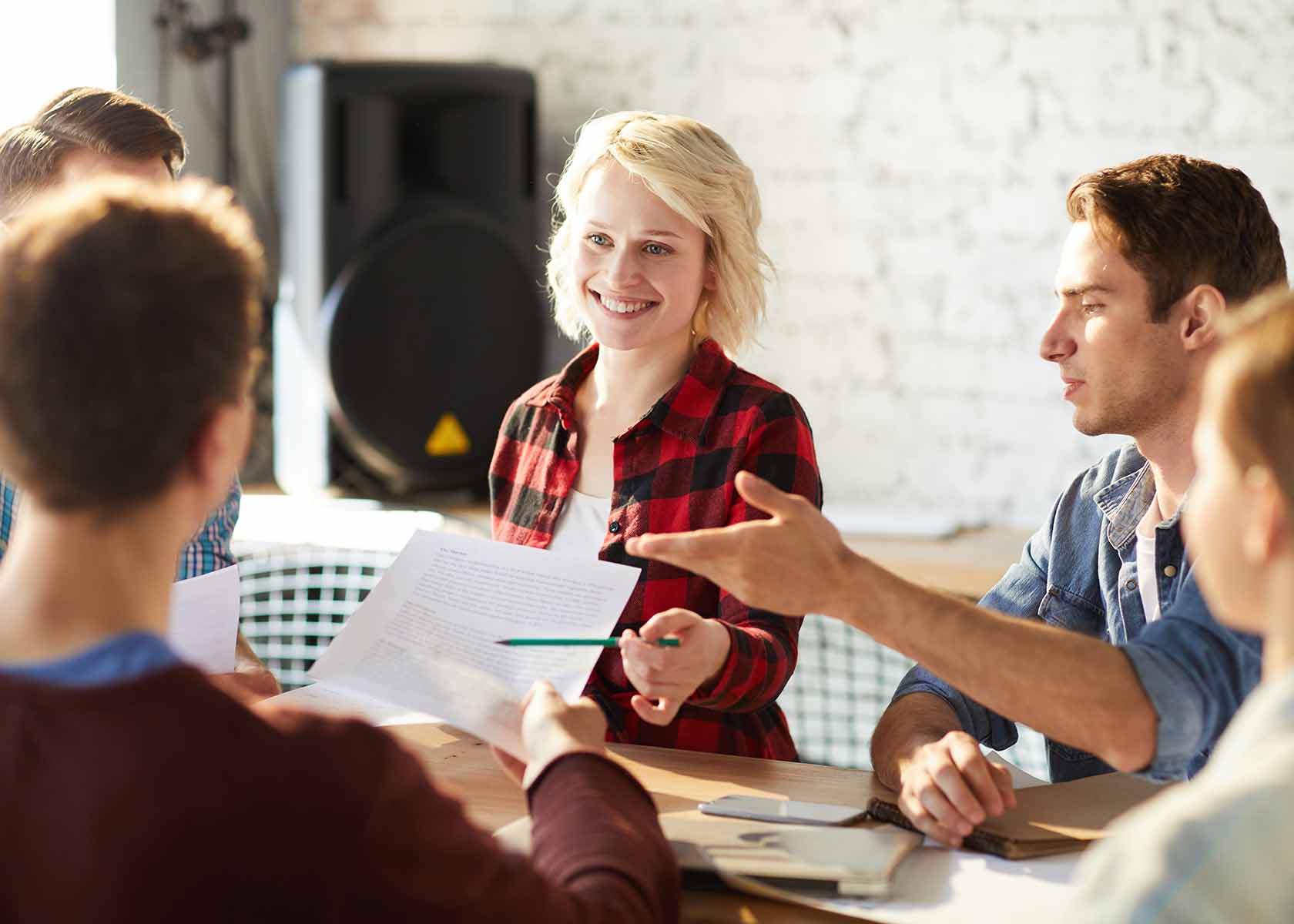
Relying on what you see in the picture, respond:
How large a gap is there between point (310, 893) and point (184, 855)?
6 centimetres

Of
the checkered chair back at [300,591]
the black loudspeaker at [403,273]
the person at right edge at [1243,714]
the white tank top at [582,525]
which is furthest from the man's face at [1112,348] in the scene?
the black loudspeaker at [403,273]

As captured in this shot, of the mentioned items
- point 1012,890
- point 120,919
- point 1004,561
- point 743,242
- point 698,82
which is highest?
point 698,82

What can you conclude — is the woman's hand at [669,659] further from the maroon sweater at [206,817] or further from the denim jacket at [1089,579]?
the maroon sweater at [206,817]

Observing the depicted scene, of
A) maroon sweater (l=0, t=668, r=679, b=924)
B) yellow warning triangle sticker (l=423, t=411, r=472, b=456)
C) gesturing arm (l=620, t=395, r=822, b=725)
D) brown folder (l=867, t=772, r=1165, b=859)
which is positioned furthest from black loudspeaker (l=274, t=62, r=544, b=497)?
maroon sweater (l=0, t=668, r=679, b=924)

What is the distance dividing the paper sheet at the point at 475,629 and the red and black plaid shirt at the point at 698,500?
9.2 inches

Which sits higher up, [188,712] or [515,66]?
[515,66]

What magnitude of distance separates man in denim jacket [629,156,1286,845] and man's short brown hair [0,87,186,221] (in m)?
0.86

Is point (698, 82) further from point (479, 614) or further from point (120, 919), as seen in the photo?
point (120, 919)

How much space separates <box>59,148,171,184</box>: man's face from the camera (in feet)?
4.79

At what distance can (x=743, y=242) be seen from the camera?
167 cm

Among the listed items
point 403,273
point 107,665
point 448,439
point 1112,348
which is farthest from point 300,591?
point 107,665

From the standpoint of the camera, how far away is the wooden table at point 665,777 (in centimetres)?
115

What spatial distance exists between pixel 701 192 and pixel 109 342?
100 centimetres

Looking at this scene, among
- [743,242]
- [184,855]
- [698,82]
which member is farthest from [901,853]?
[698,82]
